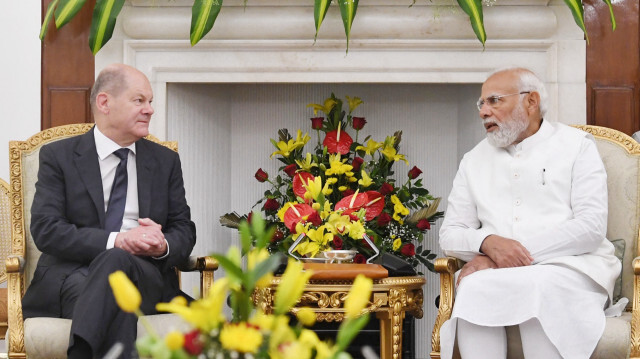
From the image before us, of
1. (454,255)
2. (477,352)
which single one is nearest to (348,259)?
(454,255)

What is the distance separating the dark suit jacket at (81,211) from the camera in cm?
322

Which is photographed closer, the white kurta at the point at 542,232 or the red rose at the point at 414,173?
the white kurta at the point at 542,232

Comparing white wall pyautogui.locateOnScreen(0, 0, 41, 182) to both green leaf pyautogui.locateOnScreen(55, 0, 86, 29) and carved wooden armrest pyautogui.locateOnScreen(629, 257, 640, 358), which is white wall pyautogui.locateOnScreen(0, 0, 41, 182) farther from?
carved wooden armrest pyautogui.locateOnScreen(629, 257, 640, 358)

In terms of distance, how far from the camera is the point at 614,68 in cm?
440

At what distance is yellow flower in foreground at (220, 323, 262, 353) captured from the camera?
4.22 feet

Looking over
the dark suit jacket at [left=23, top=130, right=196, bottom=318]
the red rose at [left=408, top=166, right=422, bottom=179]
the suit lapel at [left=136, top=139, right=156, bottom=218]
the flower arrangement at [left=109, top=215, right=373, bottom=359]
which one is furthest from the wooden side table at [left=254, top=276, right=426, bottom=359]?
the flower arrangement at [left=109, top=215, right=373, bottom=359]

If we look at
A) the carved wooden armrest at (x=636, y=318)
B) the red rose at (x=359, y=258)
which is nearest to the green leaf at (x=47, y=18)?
the red rose at (x=359, y=258)

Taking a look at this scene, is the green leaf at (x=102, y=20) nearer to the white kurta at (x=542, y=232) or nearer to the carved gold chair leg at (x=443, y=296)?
the white kurta at (x=542, y=232)

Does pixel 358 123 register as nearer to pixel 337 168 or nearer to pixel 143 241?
pixel 337 168

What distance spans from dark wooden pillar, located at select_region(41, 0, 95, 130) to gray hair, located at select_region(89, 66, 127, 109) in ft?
3.33

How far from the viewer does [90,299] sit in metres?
2.89

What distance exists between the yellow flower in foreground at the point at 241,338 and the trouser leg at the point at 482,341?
1.93 meters

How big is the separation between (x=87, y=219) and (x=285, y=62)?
141cm

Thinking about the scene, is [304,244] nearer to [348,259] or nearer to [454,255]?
[348,259]
